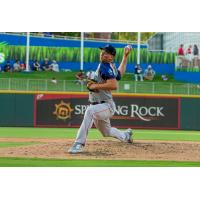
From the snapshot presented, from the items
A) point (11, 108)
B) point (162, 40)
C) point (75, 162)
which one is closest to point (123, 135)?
point (75, 162)

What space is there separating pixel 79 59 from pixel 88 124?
21.1 meters

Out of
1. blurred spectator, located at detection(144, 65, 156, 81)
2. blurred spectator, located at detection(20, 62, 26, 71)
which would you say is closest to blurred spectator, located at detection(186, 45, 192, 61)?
blurred spectator, located at detection(144, 65, 156, 81)

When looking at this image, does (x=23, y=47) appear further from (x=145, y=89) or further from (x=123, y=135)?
(x=123, y=135)

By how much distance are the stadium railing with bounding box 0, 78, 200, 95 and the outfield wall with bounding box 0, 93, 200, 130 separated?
1.05 feet

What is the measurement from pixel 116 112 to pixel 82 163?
12882 millimetres

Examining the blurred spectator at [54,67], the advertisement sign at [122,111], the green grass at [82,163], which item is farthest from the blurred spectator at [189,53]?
the green grass at [82,163]

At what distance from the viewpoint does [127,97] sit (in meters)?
21.5

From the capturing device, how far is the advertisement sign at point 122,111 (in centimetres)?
2105

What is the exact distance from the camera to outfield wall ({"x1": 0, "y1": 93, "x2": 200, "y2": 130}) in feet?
68.7

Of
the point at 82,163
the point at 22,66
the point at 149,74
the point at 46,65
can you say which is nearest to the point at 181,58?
the point at 149,74

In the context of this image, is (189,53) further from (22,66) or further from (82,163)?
(82,163)

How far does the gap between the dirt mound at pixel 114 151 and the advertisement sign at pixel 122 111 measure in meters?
9.75

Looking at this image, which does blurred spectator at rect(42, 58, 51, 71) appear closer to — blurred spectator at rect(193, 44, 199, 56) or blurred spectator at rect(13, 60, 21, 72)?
blurred spectator at rect(13, 60, 21, 72)

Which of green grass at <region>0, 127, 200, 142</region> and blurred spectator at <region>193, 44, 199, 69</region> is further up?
blurred spectator at <region>193, 44, 199, 69</region>
